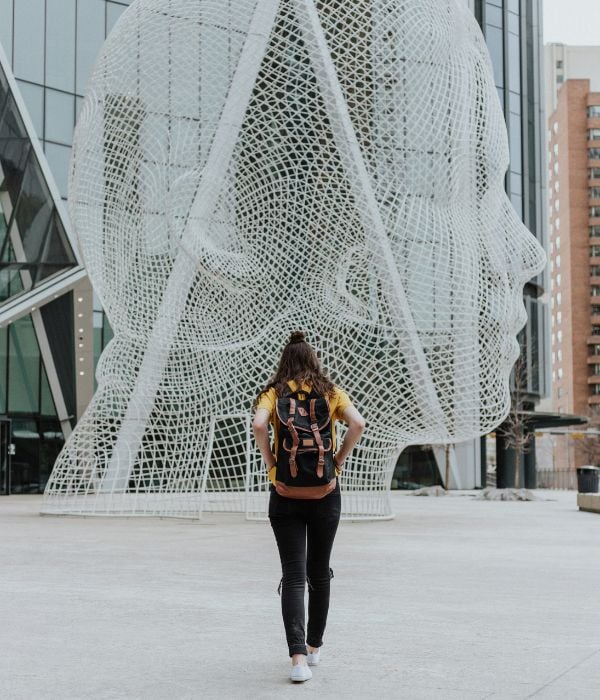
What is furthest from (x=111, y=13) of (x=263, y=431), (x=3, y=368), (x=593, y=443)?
(x=593, y=443)

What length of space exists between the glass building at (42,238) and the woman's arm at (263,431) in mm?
22320

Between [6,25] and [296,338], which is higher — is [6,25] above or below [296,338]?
above

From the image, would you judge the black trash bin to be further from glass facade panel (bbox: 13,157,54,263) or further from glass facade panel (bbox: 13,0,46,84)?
glass facade panel (bbox: 13,0,46,84)

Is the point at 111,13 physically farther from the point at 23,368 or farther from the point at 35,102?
the point at 23,368

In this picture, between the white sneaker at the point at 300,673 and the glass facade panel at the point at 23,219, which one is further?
the glass facade panel at the point at 23,219

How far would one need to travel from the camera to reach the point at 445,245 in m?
15.9

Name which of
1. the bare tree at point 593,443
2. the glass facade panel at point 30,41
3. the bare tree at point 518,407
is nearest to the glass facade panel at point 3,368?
the glass facade panel at point 30,41

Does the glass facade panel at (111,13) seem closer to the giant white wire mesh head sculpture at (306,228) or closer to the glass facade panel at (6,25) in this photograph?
the glass facade panel at (6,25)

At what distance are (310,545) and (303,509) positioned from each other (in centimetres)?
20

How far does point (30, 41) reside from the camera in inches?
1184

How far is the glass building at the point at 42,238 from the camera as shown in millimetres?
27141

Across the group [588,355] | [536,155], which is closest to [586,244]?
[588,355]

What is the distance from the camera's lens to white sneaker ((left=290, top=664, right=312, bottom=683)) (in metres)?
4.75

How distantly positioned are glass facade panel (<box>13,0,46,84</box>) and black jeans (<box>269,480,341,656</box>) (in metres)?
26.8
